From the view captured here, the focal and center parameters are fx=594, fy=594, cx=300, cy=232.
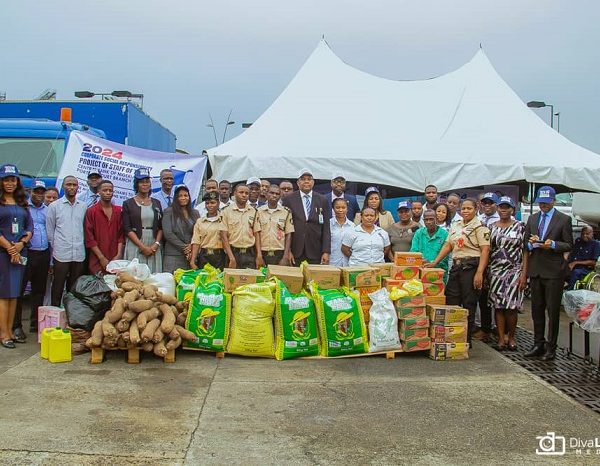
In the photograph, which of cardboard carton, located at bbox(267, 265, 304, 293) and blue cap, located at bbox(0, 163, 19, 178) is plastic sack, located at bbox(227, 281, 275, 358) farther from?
blue cap, located at bbox(0, 163, 19, 178)

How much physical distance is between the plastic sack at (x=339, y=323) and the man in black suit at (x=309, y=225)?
1.21m

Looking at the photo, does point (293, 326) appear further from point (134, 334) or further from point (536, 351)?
point (536, 351)

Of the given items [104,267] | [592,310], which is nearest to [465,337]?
[592,310]

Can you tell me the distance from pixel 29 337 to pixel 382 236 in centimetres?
431

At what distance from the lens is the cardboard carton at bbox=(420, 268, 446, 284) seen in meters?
6.68

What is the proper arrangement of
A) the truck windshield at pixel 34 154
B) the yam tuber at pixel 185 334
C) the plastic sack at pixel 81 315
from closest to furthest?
the yam tuber at pixel 185 334 → the plastic sack at pixel 81 315 → the truck windshield at pixel 34 154

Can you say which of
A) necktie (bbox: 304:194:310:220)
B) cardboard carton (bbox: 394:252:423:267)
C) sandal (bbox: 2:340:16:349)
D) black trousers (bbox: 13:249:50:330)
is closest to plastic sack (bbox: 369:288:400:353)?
cardboard carton (bbox: 394:252:423:267)

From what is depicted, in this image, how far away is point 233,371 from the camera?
5672 millimetres

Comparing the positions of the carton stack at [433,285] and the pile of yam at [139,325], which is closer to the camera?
the pile of yam at [139,325]

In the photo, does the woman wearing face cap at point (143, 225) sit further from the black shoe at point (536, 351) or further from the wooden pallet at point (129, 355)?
the black shoe at point (536, 351)

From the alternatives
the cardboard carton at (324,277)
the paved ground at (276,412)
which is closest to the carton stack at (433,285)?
the paved ground at (276,412)

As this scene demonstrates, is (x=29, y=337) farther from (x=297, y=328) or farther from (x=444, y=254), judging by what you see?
(x=444, y=254)

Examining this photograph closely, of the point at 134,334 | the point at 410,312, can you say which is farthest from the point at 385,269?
the point at 134,334

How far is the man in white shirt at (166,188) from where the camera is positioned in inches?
314
